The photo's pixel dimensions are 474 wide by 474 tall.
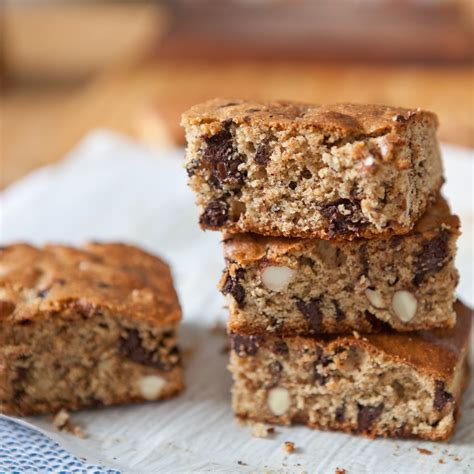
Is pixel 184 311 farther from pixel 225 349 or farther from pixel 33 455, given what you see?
pixel 33 455

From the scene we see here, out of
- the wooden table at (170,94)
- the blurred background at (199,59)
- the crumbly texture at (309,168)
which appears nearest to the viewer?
the crumbly texture at (309,168)

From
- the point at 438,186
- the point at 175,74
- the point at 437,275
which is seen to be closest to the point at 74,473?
the point at 437,275

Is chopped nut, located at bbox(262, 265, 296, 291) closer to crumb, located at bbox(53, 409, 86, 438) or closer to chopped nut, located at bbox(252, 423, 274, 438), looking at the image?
chopped nut, located at bbox(252, 423, 274, 438)

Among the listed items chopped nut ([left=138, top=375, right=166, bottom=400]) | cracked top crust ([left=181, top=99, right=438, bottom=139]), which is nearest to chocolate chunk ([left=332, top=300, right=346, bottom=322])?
cracked top crust ([left=181, top=99, right=438, bottom=139])

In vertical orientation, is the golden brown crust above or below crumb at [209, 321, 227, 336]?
below

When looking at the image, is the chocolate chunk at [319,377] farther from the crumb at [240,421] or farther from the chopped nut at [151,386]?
the chopped nut at [151,386]

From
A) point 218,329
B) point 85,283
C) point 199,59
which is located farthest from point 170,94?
point 85,283

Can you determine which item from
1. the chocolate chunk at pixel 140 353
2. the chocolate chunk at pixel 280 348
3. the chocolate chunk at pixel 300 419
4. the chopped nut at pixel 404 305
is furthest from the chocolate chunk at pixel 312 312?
the chocolate chunk at pixel 140 353
